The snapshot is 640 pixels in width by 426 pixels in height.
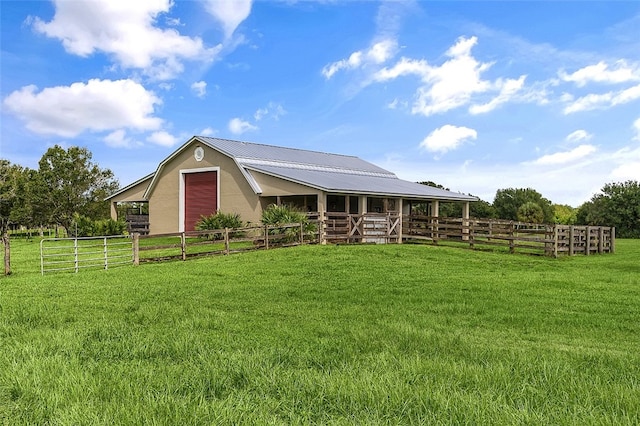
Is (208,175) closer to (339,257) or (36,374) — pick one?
(339,257)

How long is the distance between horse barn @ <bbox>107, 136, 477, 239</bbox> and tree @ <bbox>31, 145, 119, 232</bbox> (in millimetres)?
15172

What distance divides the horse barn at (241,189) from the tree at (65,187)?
597 inches

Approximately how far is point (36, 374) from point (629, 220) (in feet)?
146

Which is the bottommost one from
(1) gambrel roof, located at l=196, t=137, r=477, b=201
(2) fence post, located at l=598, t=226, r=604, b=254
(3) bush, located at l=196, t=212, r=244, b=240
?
(2) fence post, located at l=598, t=226, r=604, b=254

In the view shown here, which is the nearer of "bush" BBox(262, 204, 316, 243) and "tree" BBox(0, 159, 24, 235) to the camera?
"bush" BBox(262, 204, 316, 243)

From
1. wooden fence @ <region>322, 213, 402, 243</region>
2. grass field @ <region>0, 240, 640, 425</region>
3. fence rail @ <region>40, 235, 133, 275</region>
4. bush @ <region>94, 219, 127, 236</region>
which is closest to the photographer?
grass field @ <region>0, 240, 640, 425</region>

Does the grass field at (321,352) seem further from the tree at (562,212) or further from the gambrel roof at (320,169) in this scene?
the tree at (562,212)

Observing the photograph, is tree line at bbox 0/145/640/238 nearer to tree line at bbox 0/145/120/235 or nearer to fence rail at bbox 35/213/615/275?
tree line at bbox 0/145/120/235

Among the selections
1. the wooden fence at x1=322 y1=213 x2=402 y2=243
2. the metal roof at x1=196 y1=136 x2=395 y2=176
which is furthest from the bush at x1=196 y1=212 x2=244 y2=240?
the wooden fence at x1=322 y1=213 x2=402 y2=243

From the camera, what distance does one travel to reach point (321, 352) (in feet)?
17.9

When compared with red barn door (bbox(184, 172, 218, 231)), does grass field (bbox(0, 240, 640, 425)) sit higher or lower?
lower

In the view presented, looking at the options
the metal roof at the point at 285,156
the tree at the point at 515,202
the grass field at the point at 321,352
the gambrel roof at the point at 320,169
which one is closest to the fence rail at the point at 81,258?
the grass field at the point at 321,352

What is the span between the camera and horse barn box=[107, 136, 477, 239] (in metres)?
25.2

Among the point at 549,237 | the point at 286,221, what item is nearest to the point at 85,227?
the point at 286,221
